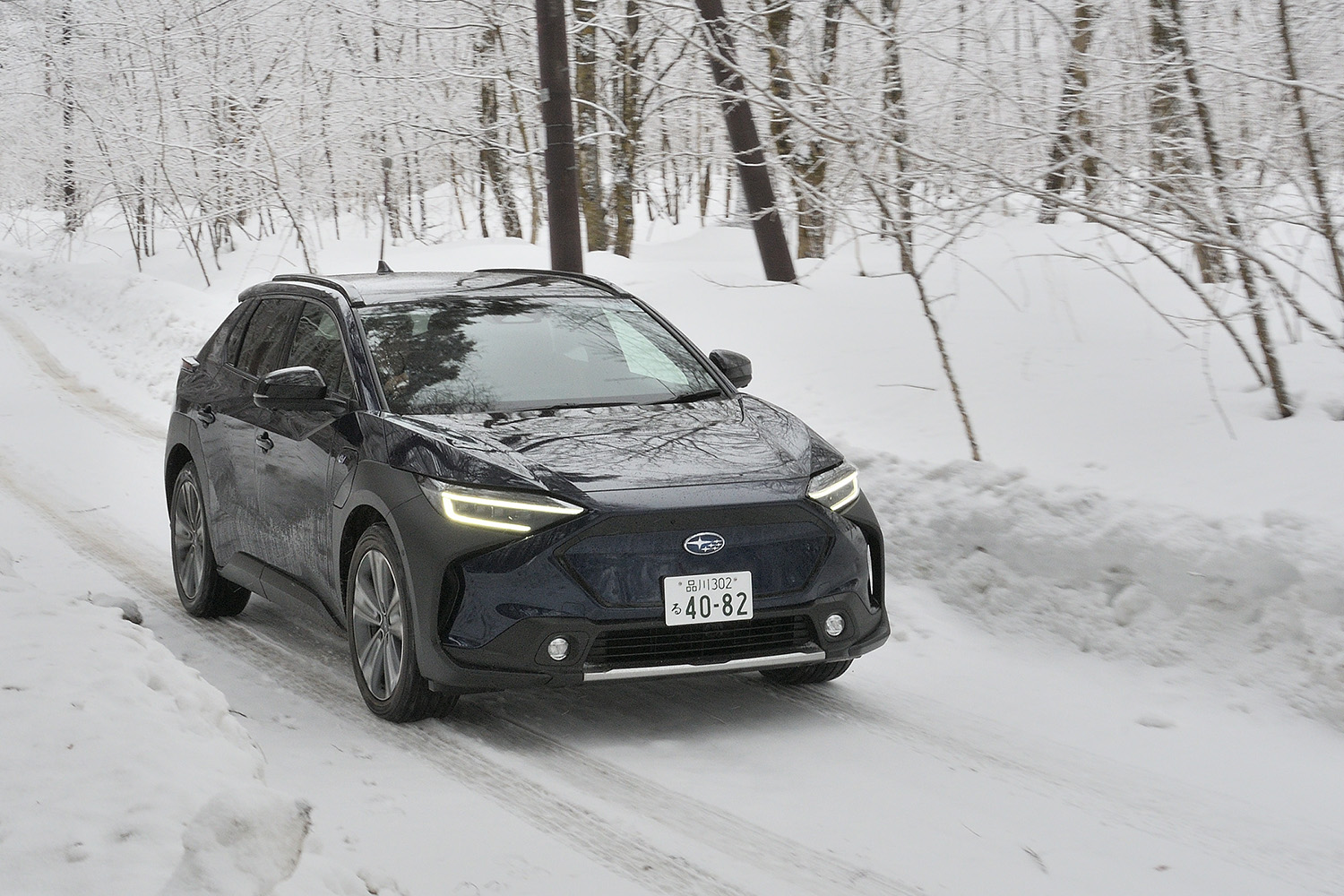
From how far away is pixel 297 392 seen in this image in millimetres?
5859

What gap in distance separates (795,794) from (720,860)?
629 mm

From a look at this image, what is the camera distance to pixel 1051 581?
687 cm

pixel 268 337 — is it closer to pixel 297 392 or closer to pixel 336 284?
pixel 336 284

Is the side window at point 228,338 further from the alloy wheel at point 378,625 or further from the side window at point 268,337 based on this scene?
the alloy wheel at point 378,625

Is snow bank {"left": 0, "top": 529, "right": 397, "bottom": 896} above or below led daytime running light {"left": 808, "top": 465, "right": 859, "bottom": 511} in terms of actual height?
below

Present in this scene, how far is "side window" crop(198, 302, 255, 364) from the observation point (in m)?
7.46

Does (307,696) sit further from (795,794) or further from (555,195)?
(555,195)

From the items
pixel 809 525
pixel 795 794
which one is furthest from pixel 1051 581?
pixel 795 794

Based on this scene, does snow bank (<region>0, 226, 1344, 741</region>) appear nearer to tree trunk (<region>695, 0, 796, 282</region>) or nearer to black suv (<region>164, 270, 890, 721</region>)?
tree trunk (<region>695, 0, 796, 282</region>)

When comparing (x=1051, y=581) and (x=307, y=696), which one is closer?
(x=307, y=696)

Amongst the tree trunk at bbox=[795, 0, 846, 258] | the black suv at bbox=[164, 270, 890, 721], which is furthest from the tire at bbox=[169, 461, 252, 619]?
the tree trunk at bbox=[795, 0, 846, 258]

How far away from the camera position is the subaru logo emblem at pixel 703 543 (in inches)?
199

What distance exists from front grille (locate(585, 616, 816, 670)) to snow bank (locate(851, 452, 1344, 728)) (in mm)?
2024

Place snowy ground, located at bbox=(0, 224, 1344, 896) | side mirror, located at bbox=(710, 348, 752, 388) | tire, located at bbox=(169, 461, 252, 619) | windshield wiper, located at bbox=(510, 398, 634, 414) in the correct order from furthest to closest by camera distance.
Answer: tire, located at bbox=(169, 461, 252, 619), side mirror, located at bbox=(710, 348, 752, 388), windshield wiper, located at bbox=(510, 398, 634, 414), snowy ground, located at bbox=(0, 224, 1344, 896)
